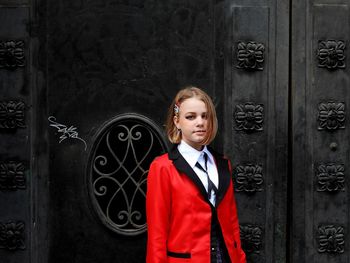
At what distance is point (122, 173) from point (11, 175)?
684mm

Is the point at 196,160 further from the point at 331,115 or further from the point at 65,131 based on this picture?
the point at 331,115

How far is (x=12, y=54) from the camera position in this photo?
3.80 m

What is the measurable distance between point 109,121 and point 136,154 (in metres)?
0.27

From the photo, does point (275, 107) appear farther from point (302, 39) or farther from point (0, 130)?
point (0, 130)

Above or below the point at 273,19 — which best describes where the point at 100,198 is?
below

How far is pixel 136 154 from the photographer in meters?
3.93

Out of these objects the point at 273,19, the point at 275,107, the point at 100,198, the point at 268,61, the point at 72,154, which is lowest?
the point at 100,198

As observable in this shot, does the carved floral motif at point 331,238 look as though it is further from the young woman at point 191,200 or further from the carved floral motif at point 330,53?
the young woman at point 191,200

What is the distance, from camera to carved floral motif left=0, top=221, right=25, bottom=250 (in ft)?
12.6

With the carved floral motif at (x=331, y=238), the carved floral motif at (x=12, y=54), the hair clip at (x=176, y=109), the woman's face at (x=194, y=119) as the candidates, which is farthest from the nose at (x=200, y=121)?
the carved floral motif at (x=331, y=238)

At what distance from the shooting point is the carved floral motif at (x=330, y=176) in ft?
13.1

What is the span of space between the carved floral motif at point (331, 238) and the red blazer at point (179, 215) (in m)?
1.30

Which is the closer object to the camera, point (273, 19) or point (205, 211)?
point (205, 211)

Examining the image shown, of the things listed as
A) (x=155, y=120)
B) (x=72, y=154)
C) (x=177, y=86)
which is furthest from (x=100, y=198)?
(x=177, y=86)
